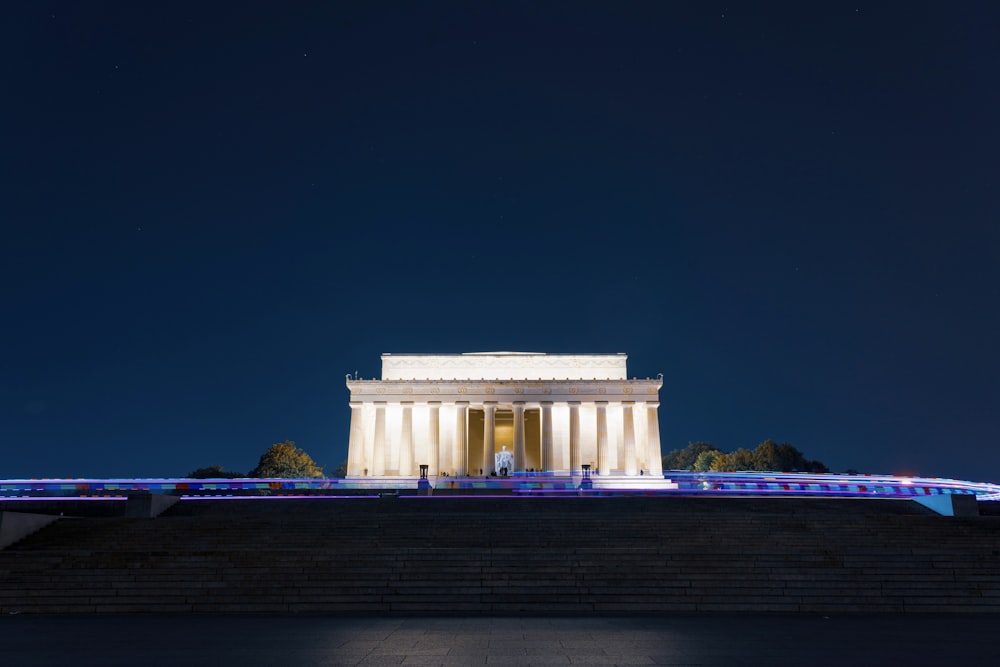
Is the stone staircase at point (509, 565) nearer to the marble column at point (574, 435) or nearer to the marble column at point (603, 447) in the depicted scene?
the marble column at point (574, 435)

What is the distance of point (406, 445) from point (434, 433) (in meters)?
2.65

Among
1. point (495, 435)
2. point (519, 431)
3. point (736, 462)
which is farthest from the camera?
point (736, 462)

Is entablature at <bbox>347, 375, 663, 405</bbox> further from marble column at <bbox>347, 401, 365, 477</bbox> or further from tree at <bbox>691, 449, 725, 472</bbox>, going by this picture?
tree at <bbox>691, 449, 725, 472</bbox>

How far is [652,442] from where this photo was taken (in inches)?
2525

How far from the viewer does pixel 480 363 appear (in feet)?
224

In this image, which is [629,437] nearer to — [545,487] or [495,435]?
[545,487]

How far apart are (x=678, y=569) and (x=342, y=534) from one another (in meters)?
10.7

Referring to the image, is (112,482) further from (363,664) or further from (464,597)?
(363,664)

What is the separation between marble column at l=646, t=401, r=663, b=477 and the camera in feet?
209

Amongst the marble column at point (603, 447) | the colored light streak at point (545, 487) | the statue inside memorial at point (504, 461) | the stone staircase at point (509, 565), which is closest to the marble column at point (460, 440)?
the statue inside memorial at point (504, 461)

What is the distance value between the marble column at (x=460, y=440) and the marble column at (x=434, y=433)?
160 cm

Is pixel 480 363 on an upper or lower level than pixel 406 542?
upper

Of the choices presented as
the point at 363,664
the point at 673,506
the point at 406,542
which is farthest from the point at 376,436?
the point at 363,664

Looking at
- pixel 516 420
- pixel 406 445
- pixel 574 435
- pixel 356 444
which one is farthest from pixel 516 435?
pixel 356 444
